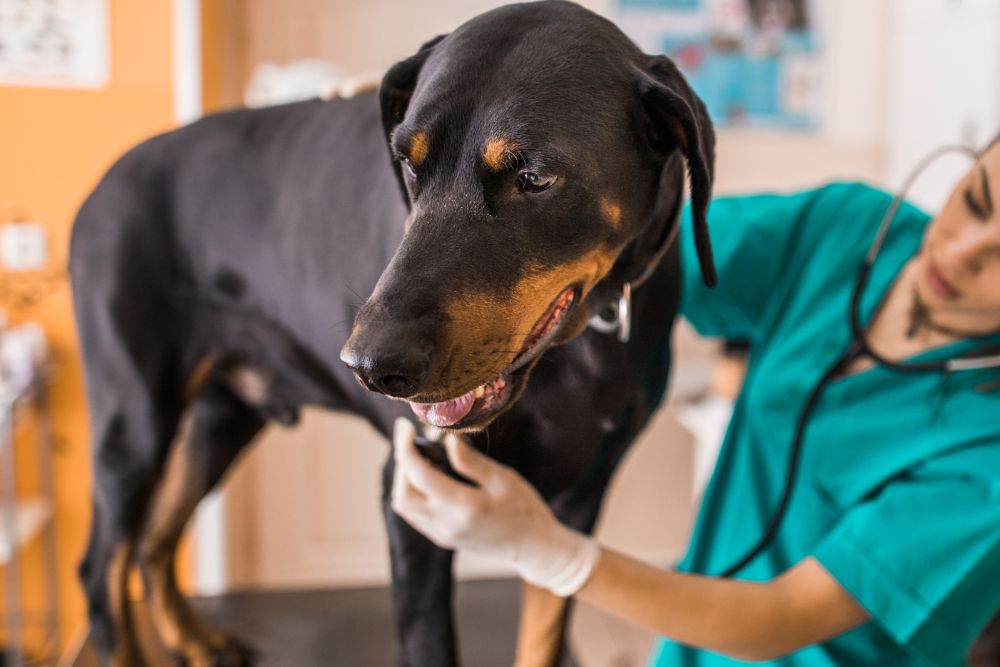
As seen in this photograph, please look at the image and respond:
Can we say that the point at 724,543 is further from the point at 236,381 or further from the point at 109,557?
the point at 109,557

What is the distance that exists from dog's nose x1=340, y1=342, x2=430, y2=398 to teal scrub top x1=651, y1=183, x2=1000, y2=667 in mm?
529

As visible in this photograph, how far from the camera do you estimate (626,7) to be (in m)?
2.76

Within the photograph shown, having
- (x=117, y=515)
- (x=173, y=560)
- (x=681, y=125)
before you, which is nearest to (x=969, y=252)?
(x=681, y=125)

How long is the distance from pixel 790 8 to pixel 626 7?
1.89 ft

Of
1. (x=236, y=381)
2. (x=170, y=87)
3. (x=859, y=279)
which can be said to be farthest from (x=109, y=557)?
(x=170, y=87)

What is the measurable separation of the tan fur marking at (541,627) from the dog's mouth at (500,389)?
16.3 inches

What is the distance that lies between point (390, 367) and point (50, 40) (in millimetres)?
2106

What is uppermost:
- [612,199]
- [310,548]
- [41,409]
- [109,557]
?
[612,199]

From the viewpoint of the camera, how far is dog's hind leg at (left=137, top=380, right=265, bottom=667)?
1.21 metres

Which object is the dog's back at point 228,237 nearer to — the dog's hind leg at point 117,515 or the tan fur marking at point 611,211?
the dog's hind leg at point 117,515

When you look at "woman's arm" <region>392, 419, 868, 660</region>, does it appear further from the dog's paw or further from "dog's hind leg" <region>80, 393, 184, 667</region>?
the dog's paw

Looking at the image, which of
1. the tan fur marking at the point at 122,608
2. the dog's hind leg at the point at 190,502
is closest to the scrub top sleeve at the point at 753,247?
the dog's hind leg at the point at 190,502

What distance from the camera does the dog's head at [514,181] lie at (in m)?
0.58

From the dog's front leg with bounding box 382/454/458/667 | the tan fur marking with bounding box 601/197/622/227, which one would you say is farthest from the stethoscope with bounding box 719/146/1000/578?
the tan fur marking with bounding box 601/197/622/227
